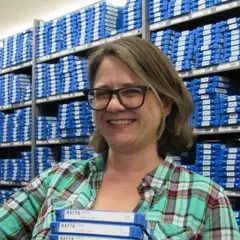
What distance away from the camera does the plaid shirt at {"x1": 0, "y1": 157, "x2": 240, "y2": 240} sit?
1.22 metres

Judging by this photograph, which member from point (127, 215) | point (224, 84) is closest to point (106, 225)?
point (127, 215)

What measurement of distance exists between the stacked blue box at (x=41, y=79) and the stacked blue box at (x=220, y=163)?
216 centimetres

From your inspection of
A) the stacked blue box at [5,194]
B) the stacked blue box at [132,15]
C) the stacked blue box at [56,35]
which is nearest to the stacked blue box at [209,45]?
the stacked blue box at [132,15]

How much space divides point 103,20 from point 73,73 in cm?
64

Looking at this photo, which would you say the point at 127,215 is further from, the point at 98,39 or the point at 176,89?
the point at 98,39

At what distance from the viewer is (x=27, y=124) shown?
5.37 metres

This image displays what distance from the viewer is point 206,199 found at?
1250mm

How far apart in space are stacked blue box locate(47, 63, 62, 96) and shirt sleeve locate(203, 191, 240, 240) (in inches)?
150

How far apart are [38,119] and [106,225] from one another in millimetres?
4235

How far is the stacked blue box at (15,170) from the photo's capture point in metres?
5.32

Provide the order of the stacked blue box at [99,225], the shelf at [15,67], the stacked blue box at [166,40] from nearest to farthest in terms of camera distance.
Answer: the stacked blue box at [99,225], the stacked blue box at [166,40], the shelf at [15,67]

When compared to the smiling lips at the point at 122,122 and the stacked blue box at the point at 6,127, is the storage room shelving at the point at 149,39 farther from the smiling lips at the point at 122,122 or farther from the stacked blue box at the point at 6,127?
the smiling lips at the point at 122,122

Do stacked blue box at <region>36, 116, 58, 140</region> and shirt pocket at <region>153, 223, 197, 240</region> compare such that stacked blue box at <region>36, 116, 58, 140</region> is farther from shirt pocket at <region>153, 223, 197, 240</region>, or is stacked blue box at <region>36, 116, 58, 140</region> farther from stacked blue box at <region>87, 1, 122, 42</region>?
shirt pocket at <region>153, 223, 197, 240</region>

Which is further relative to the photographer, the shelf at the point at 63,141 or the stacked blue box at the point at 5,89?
the stacked blue box at the point at 5,89
